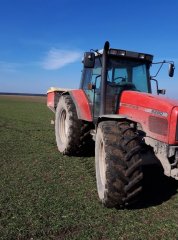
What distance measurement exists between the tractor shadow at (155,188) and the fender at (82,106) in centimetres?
153

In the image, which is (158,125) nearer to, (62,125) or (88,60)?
(88,60)

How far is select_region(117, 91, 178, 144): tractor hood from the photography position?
486cm

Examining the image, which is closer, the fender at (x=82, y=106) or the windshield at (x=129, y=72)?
the windshield at (x=129, y=72)

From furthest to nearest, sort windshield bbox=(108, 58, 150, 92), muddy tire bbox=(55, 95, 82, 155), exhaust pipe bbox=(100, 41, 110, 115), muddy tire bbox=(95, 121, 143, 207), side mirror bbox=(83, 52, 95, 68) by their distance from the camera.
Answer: muddy tire bbox=(55, 95, 82, 155) → windshield bbox=(108, 58, 150, 92) → exhaust pipe bbox=(100, 41, 110, 115) → side mirror bbox=(83, 52, 95, 68) → muddy tire bbox=(95, 121, 143, 207)

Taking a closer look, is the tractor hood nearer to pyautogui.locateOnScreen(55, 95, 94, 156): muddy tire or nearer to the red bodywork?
the red bodywork

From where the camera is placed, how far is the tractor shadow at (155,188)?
212 inches

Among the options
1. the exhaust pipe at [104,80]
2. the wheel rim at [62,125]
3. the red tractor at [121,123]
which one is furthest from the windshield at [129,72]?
the wheel rim at [62,125]

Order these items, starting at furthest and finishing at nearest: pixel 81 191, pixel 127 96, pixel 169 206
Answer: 1. pixel 127 96
2. pixel 81 191
3. pixel 169 206

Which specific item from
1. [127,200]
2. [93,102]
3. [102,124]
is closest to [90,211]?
[127,200]

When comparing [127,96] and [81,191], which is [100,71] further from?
[81,191]

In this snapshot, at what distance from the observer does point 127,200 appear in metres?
4.86

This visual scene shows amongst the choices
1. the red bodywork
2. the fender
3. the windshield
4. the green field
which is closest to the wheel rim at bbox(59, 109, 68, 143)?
the fender

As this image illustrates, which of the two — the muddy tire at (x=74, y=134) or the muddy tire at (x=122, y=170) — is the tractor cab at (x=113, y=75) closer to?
the muddy tire at (x=74, y=134)

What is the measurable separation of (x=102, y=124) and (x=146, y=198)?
129 cm
